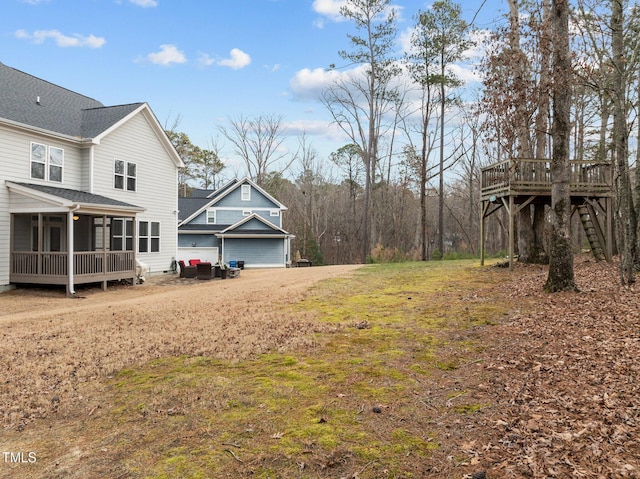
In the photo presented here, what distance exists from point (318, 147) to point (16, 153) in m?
33.5

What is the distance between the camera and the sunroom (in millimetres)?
13898

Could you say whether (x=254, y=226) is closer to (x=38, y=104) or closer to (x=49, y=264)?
(x=38, y=104)

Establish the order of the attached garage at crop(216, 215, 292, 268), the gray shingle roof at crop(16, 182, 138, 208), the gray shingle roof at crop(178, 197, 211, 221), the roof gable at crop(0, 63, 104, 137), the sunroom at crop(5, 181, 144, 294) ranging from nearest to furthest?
the sunroom at crop(5, 181, 144, 294), the gray shingle roof at crop(16, 182, 138, 208), the roof gable at crop(0, 63, 104, 137), the attached garage at crop(216, 215, 292, 268), the gray shingle roof at crop(178, 197, 211, 221)

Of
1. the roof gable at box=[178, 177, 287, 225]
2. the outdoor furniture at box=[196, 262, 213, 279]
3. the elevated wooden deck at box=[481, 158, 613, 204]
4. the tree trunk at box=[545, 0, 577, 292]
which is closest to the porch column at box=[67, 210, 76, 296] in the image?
the outdoor furniture at box=[196, 262, 213, 279]

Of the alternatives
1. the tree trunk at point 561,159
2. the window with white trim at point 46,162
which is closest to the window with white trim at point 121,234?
the window with white trim at point 46,162

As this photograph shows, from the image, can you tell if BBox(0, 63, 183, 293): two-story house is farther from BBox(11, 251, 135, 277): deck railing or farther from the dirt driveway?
the dirt driveway

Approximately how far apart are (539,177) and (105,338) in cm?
1271

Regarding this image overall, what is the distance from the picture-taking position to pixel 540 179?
13.3 metres

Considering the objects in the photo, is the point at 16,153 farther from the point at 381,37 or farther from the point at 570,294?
the point at 381,37

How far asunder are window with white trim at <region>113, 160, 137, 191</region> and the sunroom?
54.4 inches

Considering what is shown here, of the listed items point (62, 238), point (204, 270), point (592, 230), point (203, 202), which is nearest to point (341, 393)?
point (592, 230)

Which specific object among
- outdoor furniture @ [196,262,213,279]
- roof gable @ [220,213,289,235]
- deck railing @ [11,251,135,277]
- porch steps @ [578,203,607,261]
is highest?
roof gable @ [220,213,289,235]

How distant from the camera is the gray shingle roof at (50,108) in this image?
1520 cm

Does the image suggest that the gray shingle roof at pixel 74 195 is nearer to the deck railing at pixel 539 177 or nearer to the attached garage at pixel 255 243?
the deck railing at pixel 539 177
